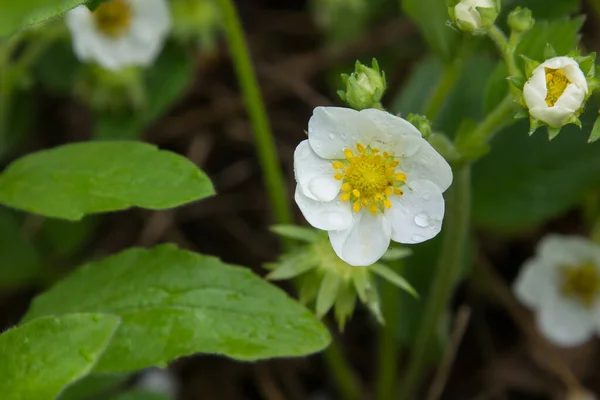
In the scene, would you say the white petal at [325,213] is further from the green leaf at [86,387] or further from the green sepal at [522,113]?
the green leaf at [86,387]

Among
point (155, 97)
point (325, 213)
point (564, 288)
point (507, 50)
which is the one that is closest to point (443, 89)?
point (507, 50)

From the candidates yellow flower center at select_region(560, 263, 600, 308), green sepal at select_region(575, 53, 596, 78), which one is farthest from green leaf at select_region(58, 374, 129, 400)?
yellow flower center at select_region(560, 263, 600, 308)

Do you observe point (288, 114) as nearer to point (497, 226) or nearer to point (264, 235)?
point (264, 235)

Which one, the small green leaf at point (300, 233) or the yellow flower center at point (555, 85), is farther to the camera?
the small green leaf at point (300, 233)

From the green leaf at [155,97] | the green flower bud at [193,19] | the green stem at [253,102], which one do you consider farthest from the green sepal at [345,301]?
the green flower bud at [193,19]

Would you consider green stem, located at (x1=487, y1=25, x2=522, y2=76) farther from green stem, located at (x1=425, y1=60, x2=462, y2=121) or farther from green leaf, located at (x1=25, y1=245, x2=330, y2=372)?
green leaf, located at (x1=25, y1=245, x2=330, y2=372)
